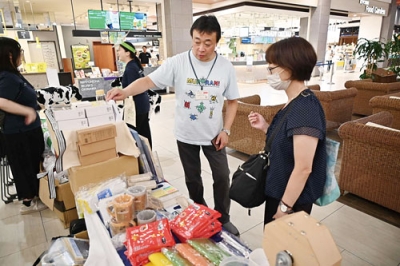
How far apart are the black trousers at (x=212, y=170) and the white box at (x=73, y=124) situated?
2.12 feet

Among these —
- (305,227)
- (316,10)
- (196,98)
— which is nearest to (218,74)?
(196,98)

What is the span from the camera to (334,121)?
4.54 metres

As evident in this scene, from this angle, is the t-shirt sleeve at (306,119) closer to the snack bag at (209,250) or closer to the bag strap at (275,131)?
the bag strap at (275,131)

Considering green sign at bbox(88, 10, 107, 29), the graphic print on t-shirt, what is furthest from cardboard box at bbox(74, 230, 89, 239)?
green sign at bbox(88, 10, 107, 29)

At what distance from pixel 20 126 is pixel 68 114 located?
946 millimetres

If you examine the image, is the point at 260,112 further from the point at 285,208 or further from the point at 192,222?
the point at 192,222

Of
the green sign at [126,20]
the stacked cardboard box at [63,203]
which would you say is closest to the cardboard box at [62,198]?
the stacked cardboard box at [63,203]

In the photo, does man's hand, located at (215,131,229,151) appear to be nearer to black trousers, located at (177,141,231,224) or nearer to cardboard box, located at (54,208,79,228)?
black trousers, located at (177,141,231,224)

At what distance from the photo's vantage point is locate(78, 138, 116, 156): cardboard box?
156 centimetres

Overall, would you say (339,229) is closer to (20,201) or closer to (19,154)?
(19,154)


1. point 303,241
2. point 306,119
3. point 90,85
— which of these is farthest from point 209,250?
point 90,85

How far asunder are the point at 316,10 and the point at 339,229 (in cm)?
1289

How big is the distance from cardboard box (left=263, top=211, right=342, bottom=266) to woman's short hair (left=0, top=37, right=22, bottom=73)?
2.28 metres

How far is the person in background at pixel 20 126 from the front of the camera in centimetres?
202
